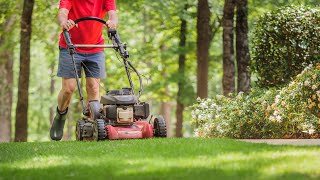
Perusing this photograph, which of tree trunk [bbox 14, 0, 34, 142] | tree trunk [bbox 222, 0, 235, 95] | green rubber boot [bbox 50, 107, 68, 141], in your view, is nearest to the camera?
green rubber boot [bbox 50, 107, 68, 141]

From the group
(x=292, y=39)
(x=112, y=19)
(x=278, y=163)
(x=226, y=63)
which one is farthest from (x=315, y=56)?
(x=278, y=163)

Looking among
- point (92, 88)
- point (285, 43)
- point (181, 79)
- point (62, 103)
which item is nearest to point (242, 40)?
point (285, 43)

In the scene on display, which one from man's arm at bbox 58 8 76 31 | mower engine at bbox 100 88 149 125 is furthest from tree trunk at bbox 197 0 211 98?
mower engine at bbox 100 88 149 125

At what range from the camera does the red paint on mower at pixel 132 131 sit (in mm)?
8820


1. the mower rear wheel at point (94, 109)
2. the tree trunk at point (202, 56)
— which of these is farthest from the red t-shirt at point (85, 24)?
the tree trunk at point (202, 56)

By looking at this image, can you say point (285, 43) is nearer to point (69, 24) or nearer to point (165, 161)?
point (69, 24)

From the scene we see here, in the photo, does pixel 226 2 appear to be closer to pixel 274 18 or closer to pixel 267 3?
pixel 274 18

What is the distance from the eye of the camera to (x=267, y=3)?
18516 mm

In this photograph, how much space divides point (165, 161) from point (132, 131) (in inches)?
106

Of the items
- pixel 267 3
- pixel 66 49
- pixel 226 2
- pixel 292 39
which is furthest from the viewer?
pixel 267 3

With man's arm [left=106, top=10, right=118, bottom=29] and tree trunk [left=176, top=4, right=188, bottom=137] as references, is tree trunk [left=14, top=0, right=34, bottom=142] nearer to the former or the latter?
man's arm [left=106, top=10, right=118, bottom=29]

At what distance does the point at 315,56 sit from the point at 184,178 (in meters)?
7.87

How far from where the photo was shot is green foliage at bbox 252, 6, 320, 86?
491 inches

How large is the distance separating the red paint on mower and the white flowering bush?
1.81 metres
